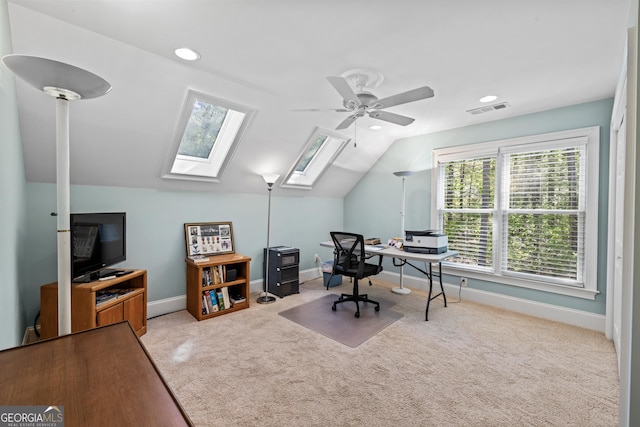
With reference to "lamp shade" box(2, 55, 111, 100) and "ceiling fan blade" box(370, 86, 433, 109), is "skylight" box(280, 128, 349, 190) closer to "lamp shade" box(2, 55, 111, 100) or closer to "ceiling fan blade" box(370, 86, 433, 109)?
"ceiling fan blade" box(370, 86, 433, 109)

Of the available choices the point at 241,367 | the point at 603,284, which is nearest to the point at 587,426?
the point at 603,284

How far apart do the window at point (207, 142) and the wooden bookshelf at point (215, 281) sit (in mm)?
1054

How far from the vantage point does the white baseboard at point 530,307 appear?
301 centimetres

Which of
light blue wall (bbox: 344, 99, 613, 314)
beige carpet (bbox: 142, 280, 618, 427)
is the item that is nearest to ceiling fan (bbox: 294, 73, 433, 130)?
light blue wall (bbox: 344, 99, 613, 314)

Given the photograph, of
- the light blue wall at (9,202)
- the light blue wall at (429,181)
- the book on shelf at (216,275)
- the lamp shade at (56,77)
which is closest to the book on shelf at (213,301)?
the book on shelf at (216,275)

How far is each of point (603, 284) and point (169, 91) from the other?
187 inches

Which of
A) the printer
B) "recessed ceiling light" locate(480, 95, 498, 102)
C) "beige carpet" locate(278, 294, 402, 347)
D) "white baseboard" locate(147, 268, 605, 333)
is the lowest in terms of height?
"beige carpet" locate(278, 294, 402, 347)

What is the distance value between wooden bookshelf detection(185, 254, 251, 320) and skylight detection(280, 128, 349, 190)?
145 cm

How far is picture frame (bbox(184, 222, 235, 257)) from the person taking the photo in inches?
138

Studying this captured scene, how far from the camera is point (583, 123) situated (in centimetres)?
305

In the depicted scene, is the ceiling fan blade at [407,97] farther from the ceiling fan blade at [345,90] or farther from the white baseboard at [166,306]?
the white baseboard at [166,306]

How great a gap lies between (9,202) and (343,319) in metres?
2.97

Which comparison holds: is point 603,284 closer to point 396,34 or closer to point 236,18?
point 396,34

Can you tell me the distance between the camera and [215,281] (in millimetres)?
3309
